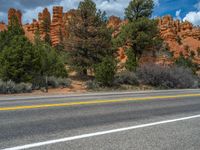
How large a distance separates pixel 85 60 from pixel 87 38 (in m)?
2.30

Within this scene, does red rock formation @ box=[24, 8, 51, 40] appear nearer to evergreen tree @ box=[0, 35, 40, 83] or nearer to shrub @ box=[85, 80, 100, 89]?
shrub @ box=[85, 80, 100, 89]

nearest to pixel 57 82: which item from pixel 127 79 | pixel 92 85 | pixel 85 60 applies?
pixel 92 85

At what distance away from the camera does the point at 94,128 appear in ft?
20.3

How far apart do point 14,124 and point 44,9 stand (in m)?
112

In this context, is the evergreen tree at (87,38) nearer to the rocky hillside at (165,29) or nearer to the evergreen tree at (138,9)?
the evergreen tree at (138,9)

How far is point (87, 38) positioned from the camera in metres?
25.5

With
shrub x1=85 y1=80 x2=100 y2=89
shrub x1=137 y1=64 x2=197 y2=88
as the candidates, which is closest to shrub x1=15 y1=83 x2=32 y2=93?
shrub x1=85 y1=80 x2=100 y2=89

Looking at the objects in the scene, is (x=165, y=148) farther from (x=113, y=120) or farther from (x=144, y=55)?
(x=144, y=55)

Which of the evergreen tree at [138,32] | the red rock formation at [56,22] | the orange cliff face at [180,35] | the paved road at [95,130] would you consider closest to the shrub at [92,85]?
the evergreen tree at [138,32]

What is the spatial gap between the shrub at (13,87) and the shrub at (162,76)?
11.2m

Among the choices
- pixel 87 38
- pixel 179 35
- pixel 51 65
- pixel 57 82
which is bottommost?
pixel 57 82

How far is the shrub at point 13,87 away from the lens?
16.7 metres

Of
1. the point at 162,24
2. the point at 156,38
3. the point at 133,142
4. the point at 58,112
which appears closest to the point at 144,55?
the point at 156,38

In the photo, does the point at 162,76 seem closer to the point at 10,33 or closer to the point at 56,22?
the point at 10,33
